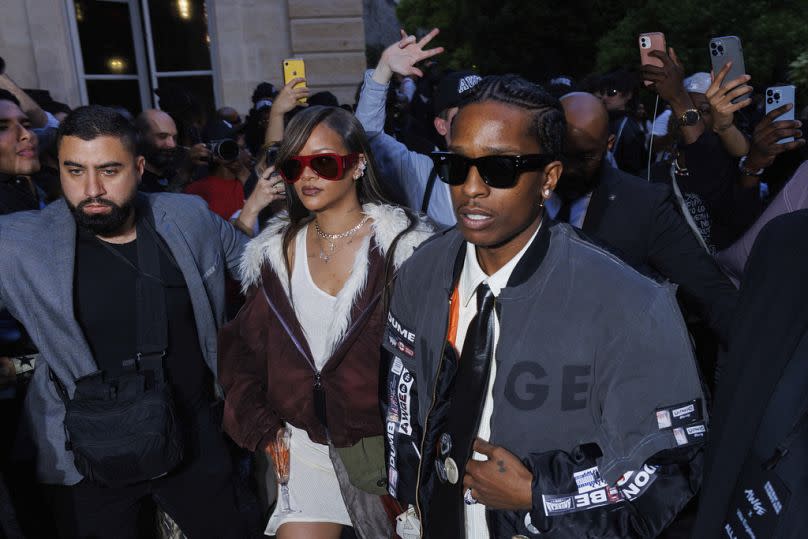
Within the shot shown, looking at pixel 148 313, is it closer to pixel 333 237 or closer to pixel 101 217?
pixel 101 217

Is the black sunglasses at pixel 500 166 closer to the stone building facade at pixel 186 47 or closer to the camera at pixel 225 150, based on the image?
the camera at pixel 225 150

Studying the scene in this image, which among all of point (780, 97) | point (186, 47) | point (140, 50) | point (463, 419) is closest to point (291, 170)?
point (463, 419)

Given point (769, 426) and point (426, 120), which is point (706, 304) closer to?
point (769, 426)

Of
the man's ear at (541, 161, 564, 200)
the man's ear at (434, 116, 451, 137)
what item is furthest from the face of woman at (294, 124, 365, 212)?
the man's ear at (541, 161, 564, 200)

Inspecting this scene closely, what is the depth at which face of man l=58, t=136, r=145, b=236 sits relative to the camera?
108 inches

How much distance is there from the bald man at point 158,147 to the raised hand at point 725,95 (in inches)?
141

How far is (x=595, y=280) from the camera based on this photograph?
1.77 m

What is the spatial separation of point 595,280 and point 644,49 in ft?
8.51

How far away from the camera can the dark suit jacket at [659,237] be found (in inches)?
110

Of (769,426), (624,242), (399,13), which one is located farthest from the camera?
(399,13)

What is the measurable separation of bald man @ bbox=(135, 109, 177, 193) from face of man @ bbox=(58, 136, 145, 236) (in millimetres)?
1973

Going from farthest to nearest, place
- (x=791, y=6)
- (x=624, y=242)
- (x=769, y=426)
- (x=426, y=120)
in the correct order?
(x=791, y=6)
(x=426, y=120)
(x=624, y=242)
(x=769, y=426)

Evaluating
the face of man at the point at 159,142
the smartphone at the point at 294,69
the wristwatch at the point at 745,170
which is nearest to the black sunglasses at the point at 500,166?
the wristwatch at the point at 745,170

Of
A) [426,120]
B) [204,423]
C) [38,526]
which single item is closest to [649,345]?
[204,423]
